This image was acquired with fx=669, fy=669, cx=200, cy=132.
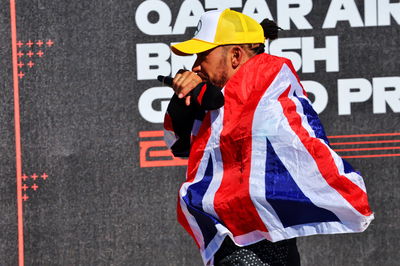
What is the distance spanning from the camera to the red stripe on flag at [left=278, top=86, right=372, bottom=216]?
7.32 feet

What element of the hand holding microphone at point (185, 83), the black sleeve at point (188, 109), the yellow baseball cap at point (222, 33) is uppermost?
the yellow baseball cap at point (222, 33)

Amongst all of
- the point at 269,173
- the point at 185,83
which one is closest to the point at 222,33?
the point at 185,83

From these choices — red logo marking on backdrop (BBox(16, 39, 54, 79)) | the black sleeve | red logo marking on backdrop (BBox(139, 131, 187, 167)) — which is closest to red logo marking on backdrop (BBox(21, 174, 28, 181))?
red logo marking on backdrop (BBox(16, 39, 54, 79))

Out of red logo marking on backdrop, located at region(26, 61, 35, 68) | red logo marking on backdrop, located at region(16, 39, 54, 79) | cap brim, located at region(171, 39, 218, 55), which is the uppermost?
red logo marking on backdrop, located at region(16, 39, 54, 79)

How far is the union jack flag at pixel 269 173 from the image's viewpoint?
2238 mm

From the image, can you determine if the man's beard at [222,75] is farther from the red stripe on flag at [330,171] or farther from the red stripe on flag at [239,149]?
the red stripe on flag at [330,171]

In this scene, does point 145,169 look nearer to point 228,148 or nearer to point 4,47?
point 4,47

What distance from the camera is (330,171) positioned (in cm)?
224

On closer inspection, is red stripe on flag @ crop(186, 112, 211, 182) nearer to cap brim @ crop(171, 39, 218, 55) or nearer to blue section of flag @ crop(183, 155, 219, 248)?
blue section of flag @ crop(183, 155, 219, 248)

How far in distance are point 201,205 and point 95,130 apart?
6.52ft

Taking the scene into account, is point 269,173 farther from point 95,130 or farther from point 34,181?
point 34,181

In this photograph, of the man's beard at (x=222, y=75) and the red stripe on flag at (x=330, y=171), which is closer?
the red stripe on flag at (x=330, y=171)

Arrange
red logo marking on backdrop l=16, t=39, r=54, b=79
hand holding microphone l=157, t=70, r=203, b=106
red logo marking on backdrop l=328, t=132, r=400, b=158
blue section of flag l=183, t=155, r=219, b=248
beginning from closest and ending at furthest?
1. hand holding microphone l=157, t=70, r=203, b=106
2. blue section of flag l=183, t=155, r=219, b=248
3. red logo marking on backdrop l=16, t=39, r=54, b=79
4. red logo marking on backdrop l=328, t=132, r=400, b=158

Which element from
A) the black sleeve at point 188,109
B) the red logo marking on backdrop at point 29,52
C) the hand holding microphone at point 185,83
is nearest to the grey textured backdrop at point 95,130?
the red logo marking on backdrop at point 29,52
